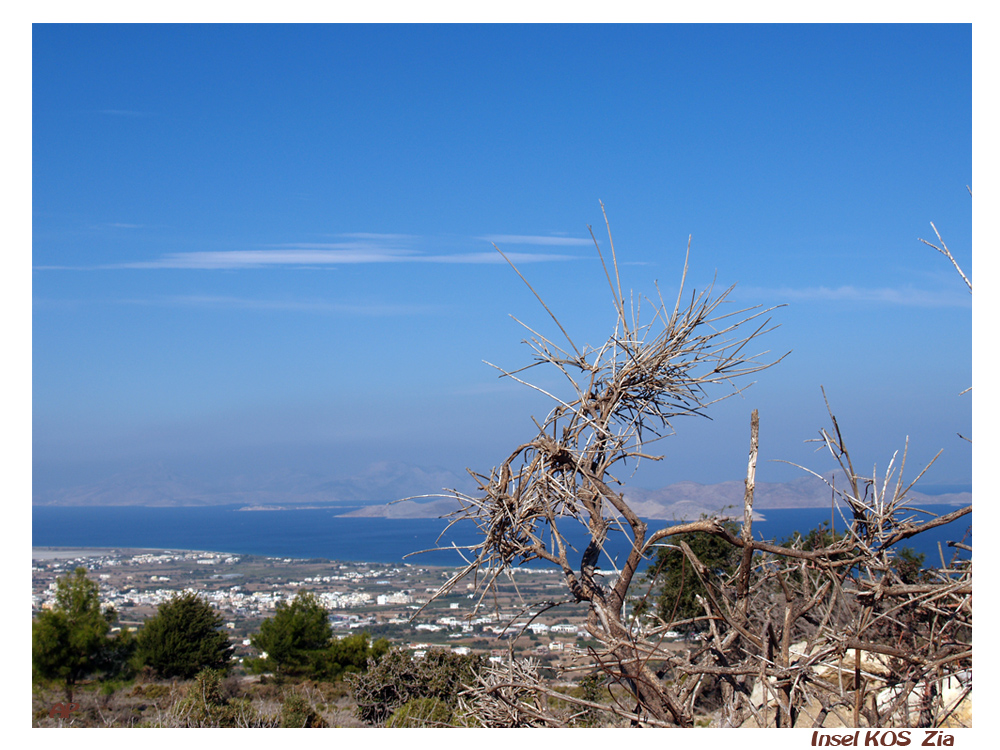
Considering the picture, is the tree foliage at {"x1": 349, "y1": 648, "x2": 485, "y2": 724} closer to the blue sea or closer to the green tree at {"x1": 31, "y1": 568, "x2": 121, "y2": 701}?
the green tree at {"x1": 31, "y1": 568, "x2": 121, "y2": 701}

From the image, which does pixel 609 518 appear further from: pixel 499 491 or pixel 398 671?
pixel 398 671

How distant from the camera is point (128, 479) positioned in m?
119

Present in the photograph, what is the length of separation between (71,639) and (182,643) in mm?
3791

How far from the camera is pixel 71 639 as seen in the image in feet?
76.7

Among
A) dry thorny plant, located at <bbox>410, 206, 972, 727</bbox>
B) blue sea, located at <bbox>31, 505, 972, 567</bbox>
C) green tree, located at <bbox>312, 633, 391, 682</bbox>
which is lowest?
blue sea, located at <bbox>31, 505, 972, 567</bbox>

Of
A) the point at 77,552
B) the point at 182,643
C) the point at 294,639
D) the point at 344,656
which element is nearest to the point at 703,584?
the point at 344,656

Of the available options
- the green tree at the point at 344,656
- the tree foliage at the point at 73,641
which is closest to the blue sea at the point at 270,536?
the green tree at the point at 344,656

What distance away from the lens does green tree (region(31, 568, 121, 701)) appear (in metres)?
22.9

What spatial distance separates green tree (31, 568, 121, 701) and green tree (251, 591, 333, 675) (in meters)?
5.01

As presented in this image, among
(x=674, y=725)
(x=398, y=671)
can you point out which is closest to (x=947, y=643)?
(x=674, y=725)

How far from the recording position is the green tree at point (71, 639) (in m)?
22.9

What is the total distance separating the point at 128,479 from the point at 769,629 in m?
132

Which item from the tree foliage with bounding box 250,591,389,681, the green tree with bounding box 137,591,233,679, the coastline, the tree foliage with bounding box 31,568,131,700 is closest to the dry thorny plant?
the tree foliage with bounding box 250,591,389,681

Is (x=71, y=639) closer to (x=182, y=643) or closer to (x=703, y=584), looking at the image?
(x=182, y=643)
